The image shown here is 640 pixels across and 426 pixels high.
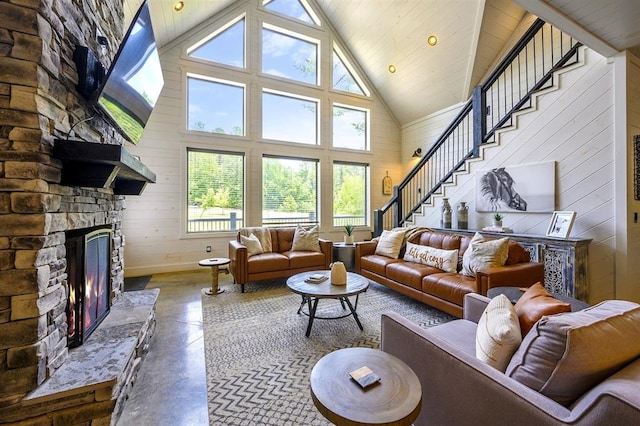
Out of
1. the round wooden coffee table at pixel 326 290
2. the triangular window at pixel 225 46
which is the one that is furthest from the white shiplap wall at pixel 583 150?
the triangular window at pixel 225 46

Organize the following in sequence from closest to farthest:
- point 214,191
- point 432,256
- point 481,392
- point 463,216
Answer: point 481,392
point 432,256
point 463,216
point 214,191

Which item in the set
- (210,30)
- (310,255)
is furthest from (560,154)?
(210,30)

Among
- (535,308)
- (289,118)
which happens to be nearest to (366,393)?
(535,308)

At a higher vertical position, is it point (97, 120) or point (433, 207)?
point (97, 120)

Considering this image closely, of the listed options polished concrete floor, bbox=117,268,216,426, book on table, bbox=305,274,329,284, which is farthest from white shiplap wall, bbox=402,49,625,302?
polished concrete floor, bbox=117,268,216,426

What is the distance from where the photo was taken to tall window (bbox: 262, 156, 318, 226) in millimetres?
5848

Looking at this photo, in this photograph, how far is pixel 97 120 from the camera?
221 cm

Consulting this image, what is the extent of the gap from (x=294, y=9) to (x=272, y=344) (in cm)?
665

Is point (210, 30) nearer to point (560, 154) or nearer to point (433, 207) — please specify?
point (433, 207)

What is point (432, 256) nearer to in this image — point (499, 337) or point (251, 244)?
point (499, 337)

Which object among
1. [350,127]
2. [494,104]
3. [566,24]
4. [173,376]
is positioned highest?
[350,127]

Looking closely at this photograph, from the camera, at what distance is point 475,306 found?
194 cm

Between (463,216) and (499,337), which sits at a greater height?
(463,216)

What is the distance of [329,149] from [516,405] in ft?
19.2
